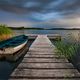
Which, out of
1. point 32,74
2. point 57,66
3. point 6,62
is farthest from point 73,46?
point 6,62

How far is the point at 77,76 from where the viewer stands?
4484mm

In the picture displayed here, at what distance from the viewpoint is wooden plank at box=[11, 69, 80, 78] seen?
4559 mm

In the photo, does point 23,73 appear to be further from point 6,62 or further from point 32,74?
point 6,62

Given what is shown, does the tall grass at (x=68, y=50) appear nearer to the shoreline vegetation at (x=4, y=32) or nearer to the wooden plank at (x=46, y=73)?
the wooden plank at (x=46, y=73)

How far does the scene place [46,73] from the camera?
4805 millimetres

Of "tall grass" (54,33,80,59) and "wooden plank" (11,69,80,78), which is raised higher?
"tall grass" (54,33,80,59)

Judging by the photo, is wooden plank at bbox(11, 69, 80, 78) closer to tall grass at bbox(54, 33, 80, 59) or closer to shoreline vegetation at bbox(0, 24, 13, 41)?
tall grass at bbox(54, 33, 80, 59)

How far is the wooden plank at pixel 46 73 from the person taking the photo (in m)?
4.56

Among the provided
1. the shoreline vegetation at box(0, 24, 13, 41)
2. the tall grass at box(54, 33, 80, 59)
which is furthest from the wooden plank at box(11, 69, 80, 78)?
the shoreline vegetation at box(0, 24, 13, 41)

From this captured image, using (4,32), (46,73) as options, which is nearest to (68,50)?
(46,73)

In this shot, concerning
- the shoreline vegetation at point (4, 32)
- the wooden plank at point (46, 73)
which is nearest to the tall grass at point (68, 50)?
the wooden plank at point (46, 73)

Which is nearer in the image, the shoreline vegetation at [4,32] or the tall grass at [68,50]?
the tall grass at [68,50]

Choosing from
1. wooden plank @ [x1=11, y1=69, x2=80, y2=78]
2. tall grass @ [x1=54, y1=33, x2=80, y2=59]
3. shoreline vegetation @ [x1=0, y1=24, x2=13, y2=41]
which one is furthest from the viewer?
shoreline vegetation @ [x1=0, y1=24, x2=13, y2=41]

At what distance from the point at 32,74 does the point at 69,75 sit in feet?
2.89
